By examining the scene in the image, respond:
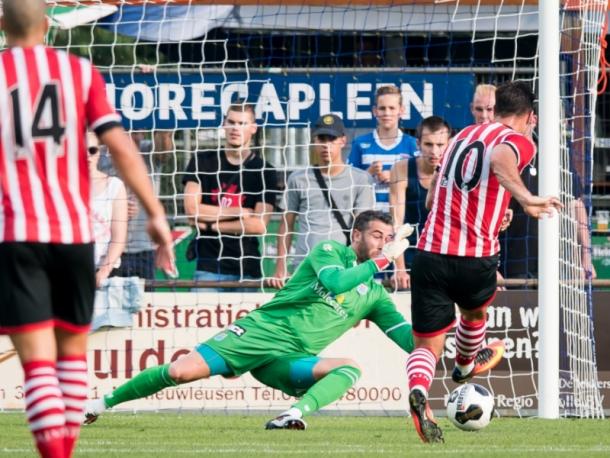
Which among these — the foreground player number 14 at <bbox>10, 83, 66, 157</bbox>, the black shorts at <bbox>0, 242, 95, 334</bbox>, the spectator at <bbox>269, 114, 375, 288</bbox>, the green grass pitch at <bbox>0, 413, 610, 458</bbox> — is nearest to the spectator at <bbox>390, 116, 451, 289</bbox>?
the spectator at <bbox>269, 114, 375, 288</bbox>

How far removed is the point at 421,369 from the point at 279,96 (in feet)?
14.0

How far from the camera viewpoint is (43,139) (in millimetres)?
5305

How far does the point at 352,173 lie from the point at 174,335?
6.49ft

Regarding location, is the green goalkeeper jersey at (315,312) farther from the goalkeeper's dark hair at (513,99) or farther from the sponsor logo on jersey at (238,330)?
the goalkeeper's dark hair at (513,99)

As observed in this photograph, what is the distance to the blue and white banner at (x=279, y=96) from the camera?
39.4ft

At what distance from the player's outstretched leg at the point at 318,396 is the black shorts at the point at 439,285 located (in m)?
0.54

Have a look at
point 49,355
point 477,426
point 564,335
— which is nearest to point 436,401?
point 564,335

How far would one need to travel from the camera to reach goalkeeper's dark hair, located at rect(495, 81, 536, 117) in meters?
8.68

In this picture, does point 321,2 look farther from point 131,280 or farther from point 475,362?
point 475,362

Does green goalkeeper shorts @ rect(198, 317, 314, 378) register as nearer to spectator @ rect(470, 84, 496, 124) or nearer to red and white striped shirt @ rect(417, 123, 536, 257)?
red and white striped shirt @ rect(417, 123, 536, 257)

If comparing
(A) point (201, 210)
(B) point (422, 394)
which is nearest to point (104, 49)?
(A) point (201, 210)

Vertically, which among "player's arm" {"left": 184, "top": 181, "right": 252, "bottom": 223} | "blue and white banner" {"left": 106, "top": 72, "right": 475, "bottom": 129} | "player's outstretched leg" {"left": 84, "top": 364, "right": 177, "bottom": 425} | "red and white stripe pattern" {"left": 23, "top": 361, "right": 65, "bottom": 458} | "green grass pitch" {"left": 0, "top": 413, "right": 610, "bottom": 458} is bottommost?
"green grass pitch" {"left": 0, "top": 413, "right": 610, "bottom": 458}

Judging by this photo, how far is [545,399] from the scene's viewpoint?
10266mm

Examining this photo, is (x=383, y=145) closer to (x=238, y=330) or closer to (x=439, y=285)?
(x=238, y=330)
